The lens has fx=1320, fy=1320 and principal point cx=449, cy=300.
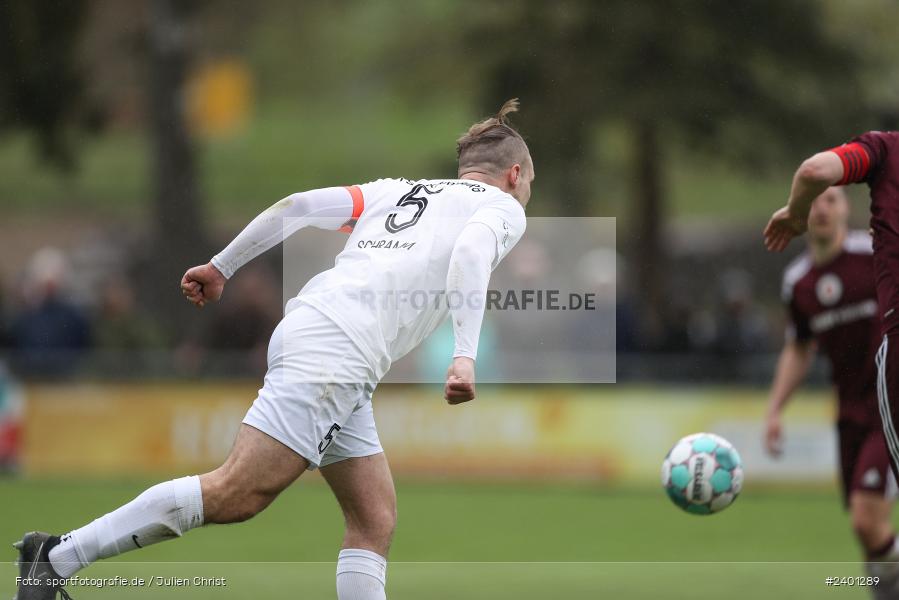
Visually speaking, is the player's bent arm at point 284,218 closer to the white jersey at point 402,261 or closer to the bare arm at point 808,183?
the white jersey at point 402,261

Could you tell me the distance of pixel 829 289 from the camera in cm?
830

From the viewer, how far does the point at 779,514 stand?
1248cm

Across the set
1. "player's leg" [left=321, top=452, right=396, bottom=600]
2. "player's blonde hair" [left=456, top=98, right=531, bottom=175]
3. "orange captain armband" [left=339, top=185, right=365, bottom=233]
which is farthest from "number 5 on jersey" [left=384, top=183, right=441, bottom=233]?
"player's leg" [left=321, top=452, right=396, bottom=600]

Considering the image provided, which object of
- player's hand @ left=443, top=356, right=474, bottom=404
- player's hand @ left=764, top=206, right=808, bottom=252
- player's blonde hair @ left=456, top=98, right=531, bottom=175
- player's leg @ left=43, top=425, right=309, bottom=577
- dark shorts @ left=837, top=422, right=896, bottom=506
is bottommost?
player's leg @ left=43, top=425, right=309, bottom=577

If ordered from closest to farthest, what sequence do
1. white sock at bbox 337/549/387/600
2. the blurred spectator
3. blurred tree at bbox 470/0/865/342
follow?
white sock at bbox 337/549/387/600 < the blurred spectator < blurred tree at bbox 470/0/865/342

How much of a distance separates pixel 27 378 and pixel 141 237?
50.9 feet

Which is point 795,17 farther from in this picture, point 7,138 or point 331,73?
point 331,73

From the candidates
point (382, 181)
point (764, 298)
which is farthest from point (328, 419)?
point (764, 298)

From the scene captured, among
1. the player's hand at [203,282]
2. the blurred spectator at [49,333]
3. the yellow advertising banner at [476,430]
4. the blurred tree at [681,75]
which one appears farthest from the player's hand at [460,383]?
the blurred tree at [681,75]

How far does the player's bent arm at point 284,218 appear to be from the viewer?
5824mm

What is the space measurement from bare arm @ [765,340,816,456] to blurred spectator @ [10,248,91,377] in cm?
884

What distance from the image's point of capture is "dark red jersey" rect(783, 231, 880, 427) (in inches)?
322

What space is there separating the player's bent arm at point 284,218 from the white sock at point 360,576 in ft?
4.59

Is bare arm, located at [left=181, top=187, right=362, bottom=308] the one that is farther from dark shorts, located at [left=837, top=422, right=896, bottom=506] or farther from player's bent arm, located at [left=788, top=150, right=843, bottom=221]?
dark shorts, located at [left=837, top=422, right=896, bottom=506]
